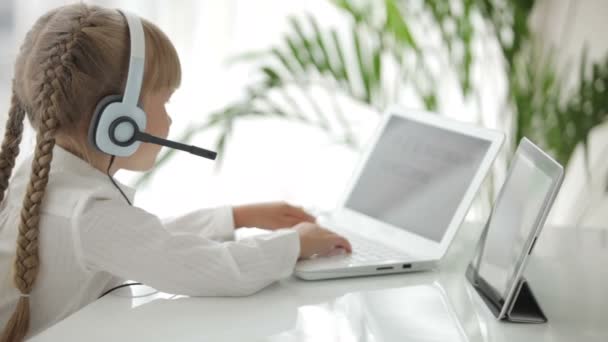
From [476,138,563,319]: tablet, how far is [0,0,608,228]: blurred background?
71 cm

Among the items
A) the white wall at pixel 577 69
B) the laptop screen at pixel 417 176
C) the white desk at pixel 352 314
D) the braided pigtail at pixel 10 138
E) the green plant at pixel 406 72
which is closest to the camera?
the white desk at pixel 352 314

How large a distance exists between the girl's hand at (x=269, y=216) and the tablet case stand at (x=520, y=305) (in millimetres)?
342

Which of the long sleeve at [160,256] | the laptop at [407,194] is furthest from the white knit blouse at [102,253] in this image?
the laptop at [407,194]

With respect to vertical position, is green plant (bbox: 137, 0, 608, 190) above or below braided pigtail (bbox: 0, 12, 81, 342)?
above

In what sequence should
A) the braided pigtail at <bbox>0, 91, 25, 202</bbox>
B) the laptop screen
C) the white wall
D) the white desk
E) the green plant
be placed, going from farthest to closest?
the white wall, the green plant, the laptop screen, the braided pigtail at <bbox>0, 91, 25, 202</bbox>, the white desk

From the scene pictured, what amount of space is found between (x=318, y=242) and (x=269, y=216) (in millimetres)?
162

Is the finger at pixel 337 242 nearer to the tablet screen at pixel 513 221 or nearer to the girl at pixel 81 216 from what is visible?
the girl at pixel 81 216

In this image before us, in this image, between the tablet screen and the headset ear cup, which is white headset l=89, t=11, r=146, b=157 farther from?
the tablet screen

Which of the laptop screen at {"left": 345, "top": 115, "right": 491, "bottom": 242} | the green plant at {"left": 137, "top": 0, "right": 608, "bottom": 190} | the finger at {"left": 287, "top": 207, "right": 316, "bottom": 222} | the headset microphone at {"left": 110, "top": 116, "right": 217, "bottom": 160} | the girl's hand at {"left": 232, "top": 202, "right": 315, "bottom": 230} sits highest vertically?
the green plant at {"left": 137, "top": 0, "right": 608, "bottom": 190}

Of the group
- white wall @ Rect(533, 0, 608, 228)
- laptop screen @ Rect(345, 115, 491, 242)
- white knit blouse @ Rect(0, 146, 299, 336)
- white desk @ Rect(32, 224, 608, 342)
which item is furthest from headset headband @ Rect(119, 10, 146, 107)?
white wall @ Rect(533, 0, 608, 228)

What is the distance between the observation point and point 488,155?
1.18 meters

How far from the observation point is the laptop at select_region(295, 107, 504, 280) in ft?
3.66

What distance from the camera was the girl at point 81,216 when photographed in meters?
0.93

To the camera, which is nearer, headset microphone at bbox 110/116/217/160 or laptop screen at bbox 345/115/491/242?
headset microphone at bbox 110/116/217/160
